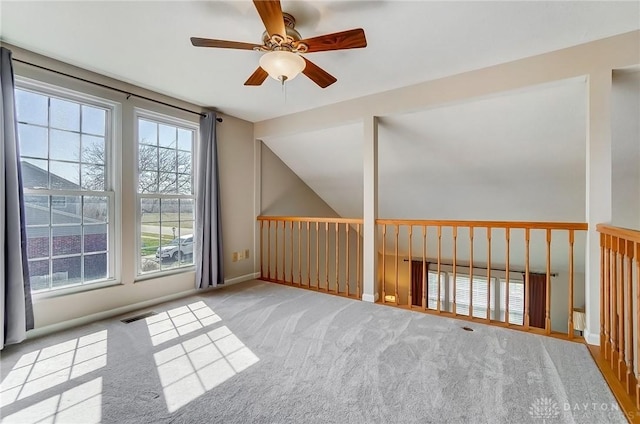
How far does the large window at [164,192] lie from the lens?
3070mm

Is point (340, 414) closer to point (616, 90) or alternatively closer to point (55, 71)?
point (616, 90)

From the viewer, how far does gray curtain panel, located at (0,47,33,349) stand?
6.82 ft

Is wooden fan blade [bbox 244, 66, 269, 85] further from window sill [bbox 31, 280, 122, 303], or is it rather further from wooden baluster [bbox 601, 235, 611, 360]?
wooden baluster [bbox 601, 235, 611, 360]

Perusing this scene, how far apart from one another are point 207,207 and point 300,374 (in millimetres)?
2302

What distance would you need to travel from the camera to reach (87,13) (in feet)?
6.10

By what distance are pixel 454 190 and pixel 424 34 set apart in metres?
2.42

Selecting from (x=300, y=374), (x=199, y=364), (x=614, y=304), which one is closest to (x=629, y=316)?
(x=614, y=304)

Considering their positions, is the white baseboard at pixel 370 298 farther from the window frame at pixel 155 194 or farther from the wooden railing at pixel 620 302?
the window frame at pixel 155 194

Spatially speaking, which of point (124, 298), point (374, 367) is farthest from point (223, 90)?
point (374, 367)

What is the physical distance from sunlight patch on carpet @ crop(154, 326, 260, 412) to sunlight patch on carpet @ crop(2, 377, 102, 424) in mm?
310

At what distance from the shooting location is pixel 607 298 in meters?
1.98

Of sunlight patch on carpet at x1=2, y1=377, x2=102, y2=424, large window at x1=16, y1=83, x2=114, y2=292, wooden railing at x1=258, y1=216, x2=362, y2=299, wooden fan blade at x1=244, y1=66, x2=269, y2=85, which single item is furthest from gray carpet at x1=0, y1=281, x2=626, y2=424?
wooden fan blade at x1=244, y1=66, x2=269, y2=85

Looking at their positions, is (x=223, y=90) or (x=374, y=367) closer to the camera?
(x=374, y=367)

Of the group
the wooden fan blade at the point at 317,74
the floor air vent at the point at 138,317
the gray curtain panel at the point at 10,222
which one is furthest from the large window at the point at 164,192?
the wooden fan blade at the point at 317,74
